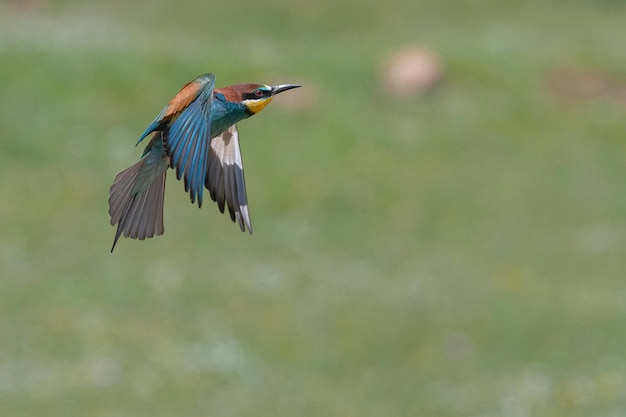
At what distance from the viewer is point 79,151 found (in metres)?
27.1

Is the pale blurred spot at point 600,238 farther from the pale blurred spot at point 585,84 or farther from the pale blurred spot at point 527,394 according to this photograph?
the pale blurred spot at point 585,84

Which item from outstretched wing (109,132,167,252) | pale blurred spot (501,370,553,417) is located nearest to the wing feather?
outstretched wing (109,132,167,252)

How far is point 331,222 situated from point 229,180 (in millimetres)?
18121

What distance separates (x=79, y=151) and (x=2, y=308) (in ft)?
20.2

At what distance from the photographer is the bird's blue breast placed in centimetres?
655

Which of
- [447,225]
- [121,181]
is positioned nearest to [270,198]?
[447,225]

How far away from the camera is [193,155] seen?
19.2 ft

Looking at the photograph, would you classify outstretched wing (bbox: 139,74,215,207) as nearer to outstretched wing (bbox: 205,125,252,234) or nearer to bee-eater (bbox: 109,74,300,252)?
bee-eater (bbox: 109,74,300,252)

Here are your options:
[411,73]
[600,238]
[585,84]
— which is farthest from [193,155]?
[585,84]

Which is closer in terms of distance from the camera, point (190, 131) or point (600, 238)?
point (190, 131)

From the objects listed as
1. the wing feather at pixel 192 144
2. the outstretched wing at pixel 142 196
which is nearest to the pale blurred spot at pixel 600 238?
the outstretched wing at pixel 142 196

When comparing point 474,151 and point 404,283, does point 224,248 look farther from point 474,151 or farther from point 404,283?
point 474,151

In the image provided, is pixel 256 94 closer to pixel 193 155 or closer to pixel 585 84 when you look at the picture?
pixel 193 155

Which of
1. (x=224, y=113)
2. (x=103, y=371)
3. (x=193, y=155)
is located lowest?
(x=193, y=155)
